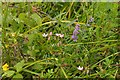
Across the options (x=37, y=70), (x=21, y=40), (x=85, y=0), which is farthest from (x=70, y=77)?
(x=85, y=0)


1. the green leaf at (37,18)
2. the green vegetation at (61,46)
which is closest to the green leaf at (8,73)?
the green vegetation at (61,46)

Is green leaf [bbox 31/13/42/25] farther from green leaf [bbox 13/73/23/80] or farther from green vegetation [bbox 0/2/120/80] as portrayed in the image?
green leaf [bbox 13/73/23/80]

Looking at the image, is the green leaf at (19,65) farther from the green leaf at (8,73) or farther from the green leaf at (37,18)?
the green leaf at (37,18)

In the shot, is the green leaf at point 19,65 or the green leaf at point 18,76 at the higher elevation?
the green leaf at point 19,65

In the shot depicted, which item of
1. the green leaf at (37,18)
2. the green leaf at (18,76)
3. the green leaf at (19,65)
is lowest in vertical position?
the green leaf at (18,76)

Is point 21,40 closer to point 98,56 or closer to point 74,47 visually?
point 74,47

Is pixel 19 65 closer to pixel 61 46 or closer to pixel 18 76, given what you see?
pixel 18 76

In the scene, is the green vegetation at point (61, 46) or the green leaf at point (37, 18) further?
the green leaf at point (37, 18)

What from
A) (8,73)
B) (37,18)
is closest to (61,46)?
(37,18)
